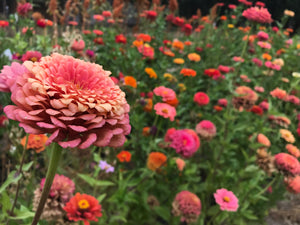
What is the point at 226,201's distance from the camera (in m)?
1.21

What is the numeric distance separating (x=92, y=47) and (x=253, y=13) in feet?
5.63

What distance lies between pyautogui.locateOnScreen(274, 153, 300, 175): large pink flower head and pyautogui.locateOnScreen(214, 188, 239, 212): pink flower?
0.44 meters

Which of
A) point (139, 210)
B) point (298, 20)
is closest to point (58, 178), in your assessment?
point (139, 210)

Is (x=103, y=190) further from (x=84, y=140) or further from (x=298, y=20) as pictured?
(x=298, y=20)

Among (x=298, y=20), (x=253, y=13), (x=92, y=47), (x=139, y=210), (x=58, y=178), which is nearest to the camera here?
(x=58, y=178)

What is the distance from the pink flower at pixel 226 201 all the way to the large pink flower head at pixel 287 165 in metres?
0.44

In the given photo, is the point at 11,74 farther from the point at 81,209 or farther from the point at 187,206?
the point at 187,206

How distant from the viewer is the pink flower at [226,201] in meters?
1.18

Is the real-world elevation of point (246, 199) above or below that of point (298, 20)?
below

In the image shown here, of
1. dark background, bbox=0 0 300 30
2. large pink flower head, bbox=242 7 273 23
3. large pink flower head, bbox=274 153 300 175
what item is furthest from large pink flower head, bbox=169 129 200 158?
dark background, bbox=0 0 300 30

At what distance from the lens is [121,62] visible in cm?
272

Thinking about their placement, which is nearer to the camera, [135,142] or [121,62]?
[135,142]

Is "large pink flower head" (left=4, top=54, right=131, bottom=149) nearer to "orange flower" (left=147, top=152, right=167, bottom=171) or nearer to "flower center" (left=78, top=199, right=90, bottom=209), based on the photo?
"flower center" (left=78, top=199, right=90, bottom=209)

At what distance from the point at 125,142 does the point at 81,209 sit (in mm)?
698
